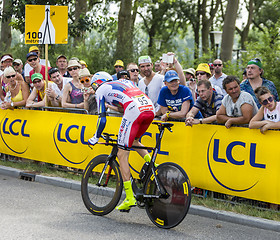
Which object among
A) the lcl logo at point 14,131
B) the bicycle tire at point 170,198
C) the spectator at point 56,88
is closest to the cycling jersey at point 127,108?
the bicycle tire at point 170,198

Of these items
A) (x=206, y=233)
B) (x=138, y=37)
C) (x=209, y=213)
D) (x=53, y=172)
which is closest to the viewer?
(x=206, y=233)

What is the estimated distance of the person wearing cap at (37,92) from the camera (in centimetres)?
1059

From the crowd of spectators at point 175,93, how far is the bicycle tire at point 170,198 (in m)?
1.44

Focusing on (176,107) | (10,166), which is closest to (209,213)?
(176,107)

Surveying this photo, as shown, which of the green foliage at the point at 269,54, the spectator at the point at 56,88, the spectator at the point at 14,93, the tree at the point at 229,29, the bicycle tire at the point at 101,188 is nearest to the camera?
the bicycle tire at the point at 101,188

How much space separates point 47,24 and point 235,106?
18.1ft

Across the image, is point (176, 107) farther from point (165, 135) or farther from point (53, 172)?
point (53, 172)

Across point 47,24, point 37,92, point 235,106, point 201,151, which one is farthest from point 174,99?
point 47,24

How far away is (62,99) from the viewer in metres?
10.3

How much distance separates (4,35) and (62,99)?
20.6 meters

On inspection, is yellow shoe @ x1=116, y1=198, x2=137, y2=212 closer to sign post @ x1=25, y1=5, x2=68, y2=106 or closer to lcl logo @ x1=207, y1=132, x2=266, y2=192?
lcl logo @ x1=207, y1=132, x2=266, y2=192

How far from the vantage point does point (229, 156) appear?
291 inches

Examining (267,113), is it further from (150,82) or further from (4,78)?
(4,78)

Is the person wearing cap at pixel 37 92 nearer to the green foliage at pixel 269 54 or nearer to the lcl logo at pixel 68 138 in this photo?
the lcl logo at pixel 68 138
